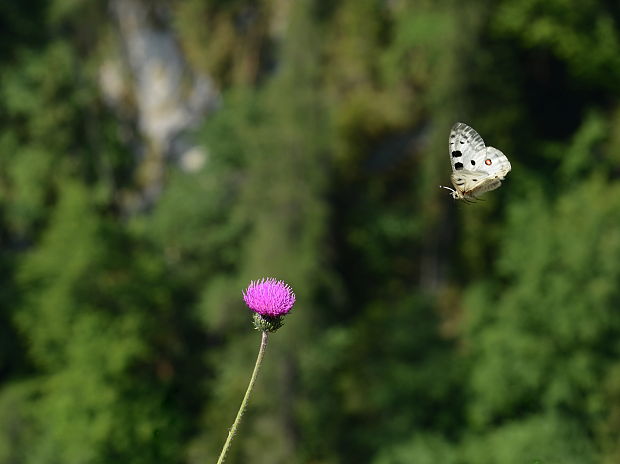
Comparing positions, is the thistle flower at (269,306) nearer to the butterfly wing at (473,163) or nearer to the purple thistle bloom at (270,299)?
the purple thistle bloom at (270,299)

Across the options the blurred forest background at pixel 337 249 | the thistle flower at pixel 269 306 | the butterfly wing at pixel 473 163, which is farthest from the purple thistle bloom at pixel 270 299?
the blurred forest background at pixel 337 249

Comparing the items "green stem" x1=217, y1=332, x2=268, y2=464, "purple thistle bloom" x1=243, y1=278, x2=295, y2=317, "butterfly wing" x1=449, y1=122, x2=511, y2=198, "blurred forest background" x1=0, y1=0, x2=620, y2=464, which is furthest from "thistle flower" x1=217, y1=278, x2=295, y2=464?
"blurred forest background" x1=0, y1=0, x2=620, y2=464

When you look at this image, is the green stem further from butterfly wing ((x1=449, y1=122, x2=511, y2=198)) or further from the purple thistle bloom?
butterfly wing ((x1=449, y1=122, x2=511, y2=198))

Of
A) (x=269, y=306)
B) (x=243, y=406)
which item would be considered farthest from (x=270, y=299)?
(x=243, y=406)

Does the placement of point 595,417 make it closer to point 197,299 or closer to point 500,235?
point 500,235

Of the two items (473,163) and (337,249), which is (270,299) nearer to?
(473,163)

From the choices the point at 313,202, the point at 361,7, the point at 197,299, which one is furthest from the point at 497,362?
the point at 361,7
